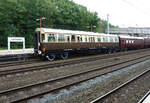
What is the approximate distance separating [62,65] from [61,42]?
157 inches

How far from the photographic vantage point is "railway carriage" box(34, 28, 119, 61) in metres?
15.4

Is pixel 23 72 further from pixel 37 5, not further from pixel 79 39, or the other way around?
pixel 37 5

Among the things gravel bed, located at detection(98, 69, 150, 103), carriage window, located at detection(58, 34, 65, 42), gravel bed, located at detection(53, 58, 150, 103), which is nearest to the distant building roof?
carriage window, located at detection(58, 34, 65, 42)

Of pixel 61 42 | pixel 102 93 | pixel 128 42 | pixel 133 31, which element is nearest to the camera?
pixel 102 93

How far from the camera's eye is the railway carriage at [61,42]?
50.7 ft

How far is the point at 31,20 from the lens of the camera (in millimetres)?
42344

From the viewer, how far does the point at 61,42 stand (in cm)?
1673

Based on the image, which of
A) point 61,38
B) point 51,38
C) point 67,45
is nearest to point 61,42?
point 61,38

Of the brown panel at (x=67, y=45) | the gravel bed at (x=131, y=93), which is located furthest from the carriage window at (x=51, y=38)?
the gravel bed at (x=131, y=93)

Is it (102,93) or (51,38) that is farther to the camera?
(51,38)

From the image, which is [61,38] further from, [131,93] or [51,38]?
[131,93]

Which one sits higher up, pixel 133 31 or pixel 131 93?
pixel 133 31

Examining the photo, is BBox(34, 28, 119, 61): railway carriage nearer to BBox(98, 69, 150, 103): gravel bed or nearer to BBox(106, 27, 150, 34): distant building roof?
BBox(98, 69, 150, 103): gravel bed

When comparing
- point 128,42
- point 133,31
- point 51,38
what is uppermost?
point 133,31
